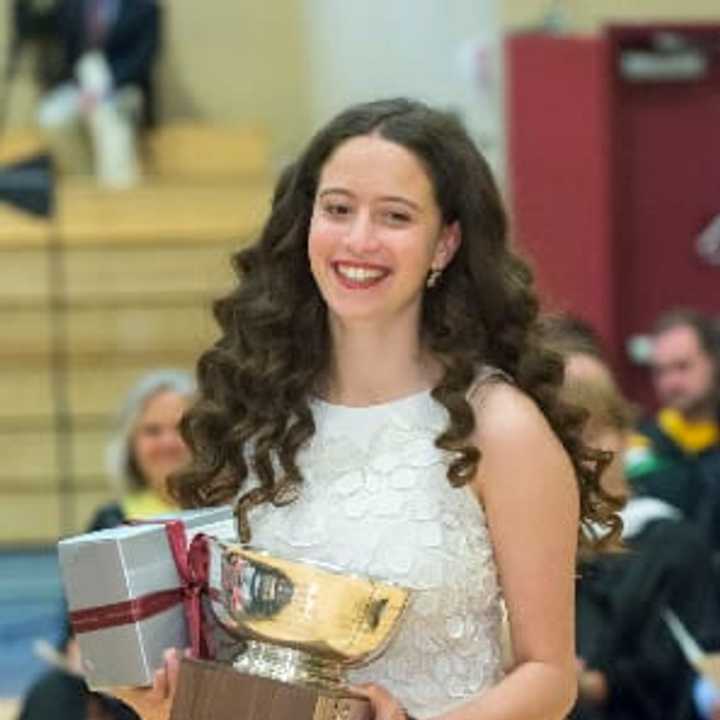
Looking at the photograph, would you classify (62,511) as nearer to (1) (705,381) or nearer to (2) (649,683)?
(1) (705,381)

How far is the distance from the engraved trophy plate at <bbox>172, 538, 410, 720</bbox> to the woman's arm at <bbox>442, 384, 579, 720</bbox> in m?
0.18

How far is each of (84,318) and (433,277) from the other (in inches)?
303

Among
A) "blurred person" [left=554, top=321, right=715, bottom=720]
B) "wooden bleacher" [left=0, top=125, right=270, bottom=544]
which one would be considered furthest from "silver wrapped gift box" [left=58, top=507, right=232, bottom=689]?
"wooden bleacher" [left=0, top=125, right=270, bottom=544]

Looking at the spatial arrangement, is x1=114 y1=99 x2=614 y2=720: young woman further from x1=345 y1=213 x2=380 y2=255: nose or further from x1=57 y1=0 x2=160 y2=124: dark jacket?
x1=57 y1=0 x2=160 y2=124: dark jacket

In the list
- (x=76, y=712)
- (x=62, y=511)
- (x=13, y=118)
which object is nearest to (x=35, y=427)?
(x=62, y=511)

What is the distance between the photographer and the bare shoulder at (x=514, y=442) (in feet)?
8.51

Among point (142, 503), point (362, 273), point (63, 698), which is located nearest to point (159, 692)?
point (362, 273)

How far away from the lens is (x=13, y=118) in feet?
38.4

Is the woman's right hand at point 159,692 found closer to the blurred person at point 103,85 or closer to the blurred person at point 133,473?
the blurred person at point 133,473

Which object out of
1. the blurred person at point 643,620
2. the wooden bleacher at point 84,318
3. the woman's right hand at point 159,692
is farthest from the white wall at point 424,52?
the woman's right hand at point 159,692

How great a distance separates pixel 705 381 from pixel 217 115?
19.5 ft

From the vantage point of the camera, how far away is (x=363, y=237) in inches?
101

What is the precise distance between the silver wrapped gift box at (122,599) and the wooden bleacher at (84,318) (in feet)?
24.4

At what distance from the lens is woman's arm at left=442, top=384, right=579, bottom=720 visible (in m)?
2.58
